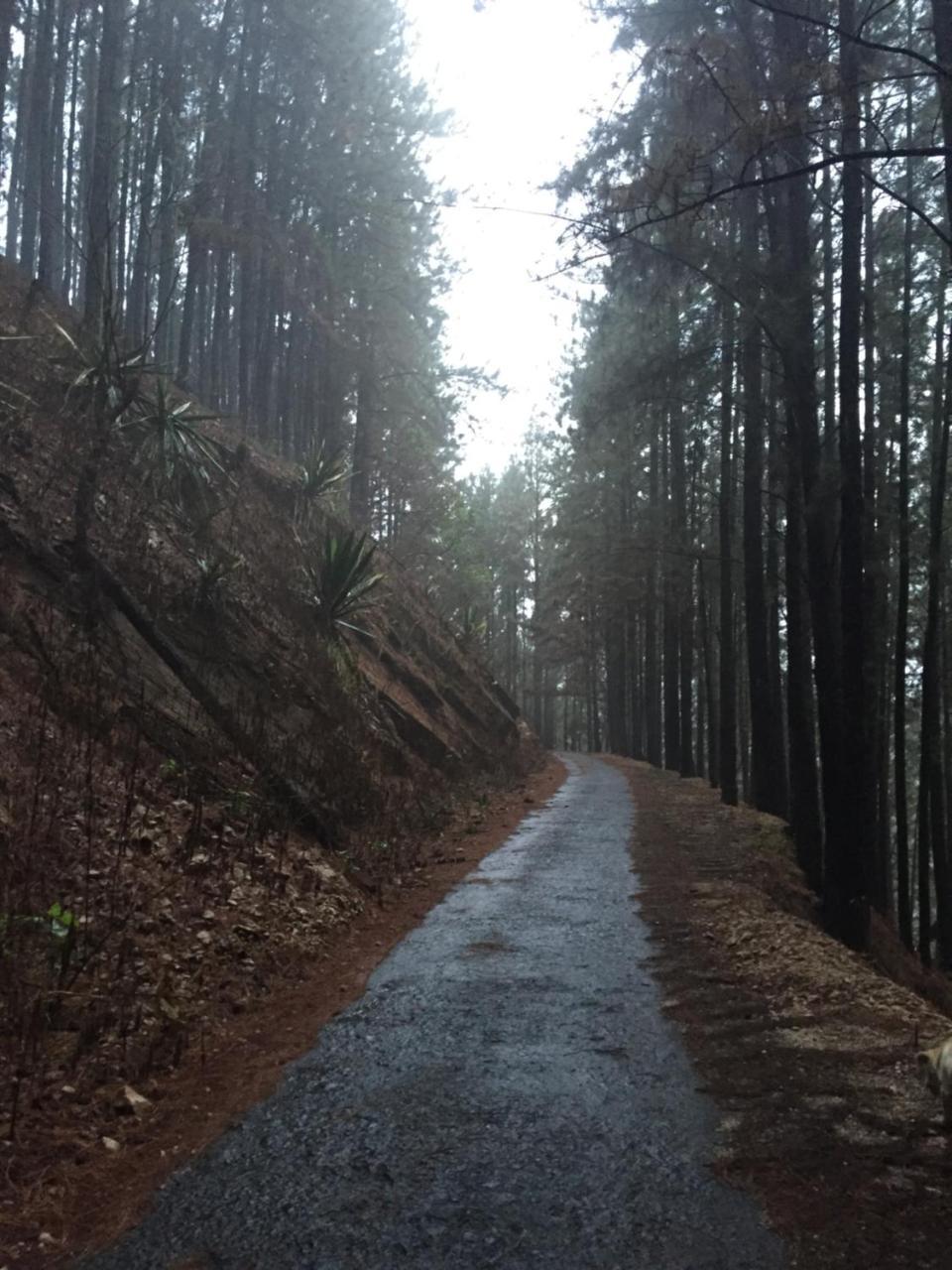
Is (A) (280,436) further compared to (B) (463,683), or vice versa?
(A) (280,436)

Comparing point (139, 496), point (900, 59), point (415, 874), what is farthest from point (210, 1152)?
point (900, 59)

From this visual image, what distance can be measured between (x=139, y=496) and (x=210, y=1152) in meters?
9.11

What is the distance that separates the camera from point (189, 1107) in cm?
438

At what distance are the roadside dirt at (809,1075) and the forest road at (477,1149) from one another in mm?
174

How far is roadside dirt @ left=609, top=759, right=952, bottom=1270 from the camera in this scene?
3312 millimetres

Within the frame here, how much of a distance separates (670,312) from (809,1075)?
1367 centimetres

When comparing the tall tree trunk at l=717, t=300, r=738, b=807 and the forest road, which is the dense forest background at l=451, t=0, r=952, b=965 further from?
the forest road

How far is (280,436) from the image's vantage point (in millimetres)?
25703

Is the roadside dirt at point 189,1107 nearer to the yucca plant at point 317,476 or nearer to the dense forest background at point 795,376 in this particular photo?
the dense forest background at point 795,376

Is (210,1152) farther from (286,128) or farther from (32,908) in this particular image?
(286,128)

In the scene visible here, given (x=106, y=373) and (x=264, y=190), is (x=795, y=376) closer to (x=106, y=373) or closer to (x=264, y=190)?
(x=106, y=373)

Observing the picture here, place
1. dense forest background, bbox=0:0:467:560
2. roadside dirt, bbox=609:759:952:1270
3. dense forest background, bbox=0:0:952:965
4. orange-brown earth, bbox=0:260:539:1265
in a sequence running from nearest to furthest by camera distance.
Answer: roadside dirt, bbox=609:759:952:1270 < orange-brown earth, bbox=0:260:539:1265 < dense forest background, bbox=0:0:952:965 < dense forest background, bbox=0:0:467:560

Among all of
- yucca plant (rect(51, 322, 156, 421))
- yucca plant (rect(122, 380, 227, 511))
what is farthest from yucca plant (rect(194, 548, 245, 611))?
yucca plant (rect(51, 322, 156, 421))

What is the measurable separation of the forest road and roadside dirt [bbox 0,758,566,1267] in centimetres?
13
